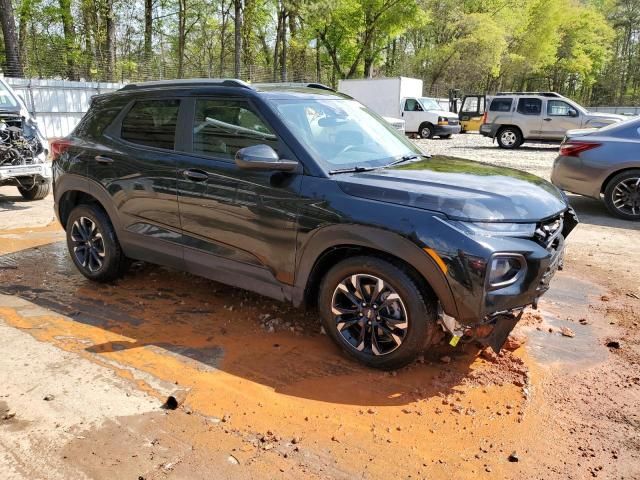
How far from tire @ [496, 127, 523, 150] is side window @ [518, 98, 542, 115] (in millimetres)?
664

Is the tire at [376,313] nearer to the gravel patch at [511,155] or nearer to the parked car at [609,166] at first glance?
the parked car at [609,166]

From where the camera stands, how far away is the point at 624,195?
7.68 m

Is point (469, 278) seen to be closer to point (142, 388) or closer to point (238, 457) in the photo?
point (238, 457)

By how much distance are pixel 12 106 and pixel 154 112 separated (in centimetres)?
579

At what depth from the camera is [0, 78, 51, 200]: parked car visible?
8172 mm

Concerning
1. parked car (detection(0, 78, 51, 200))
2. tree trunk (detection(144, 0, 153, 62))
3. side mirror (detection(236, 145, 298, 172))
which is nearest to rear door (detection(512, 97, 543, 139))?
parked car (detection(0, 78, 51, 200))

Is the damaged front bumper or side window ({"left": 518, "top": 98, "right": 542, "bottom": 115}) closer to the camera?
the damaged front bumper

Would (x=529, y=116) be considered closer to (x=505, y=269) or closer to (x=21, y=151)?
(x=21, y=151)

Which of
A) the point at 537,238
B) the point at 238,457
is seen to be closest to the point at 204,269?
the point at 238,457

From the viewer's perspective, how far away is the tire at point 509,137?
61.4 feet

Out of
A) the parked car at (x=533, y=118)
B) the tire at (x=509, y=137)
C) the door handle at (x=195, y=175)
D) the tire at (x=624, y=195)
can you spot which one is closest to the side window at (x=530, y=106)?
the parked car at (x=533, y=118)

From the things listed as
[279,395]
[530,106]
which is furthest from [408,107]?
[279,395]

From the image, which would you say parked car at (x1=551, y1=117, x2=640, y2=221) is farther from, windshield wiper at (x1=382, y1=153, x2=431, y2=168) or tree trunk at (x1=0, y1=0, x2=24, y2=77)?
tree trunk at (x1=0, y1=0, x2=24, y2=77)

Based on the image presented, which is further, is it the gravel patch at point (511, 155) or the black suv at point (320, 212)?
the gravel patch at point (511, 155)
